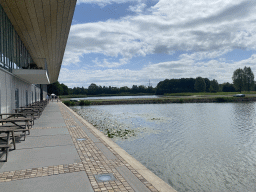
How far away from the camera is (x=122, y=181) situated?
4.08 m

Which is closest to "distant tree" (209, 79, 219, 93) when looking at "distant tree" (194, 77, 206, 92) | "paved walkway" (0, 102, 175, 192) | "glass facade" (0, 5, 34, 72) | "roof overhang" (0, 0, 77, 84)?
"distant tree" (194, 77, 206, 92)

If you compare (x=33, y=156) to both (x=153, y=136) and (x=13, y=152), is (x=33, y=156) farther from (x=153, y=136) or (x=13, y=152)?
(x=153, y=136)

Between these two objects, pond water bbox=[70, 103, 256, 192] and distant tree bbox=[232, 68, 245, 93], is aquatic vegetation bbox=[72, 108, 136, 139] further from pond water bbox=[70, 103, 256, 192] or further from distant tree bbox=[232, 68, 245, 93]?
distant tree bbox=[232, 68, 245, 93]

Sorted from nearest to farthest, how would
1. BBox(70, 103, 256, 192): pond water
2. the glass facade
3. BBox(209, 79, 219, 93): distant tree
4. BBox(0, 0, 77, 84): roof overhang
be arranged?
BBox(70, 103, 256, 192): pond water, BBox(0, 0, 77, 84): roof overhang, the glass facade, BBox(209, 79, 219, 93): distant tree

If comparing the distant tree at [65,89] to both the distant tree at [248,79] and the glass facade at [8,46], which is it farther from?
the glass facade at [8,46]

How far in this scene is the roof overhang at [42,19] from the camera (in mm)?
10945

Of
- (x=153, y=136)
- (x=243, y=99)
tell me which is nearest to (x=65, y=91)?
(x=243, y=99)

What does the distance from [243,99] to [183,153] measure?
54381 millimetres

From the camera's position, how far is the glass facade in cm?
1255

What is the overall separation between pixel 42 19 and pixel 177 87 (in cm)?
12039

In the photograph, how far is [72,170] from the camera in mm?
4617

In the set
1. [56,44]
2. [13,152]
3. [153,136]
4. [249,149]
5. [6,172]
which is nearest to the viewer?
[6,172]

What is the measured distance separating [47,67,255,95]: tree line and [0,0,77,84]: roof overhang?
7447 cm

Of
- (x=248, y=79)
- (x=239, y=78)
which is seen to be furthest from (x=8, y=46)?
(x=248, y=79)
